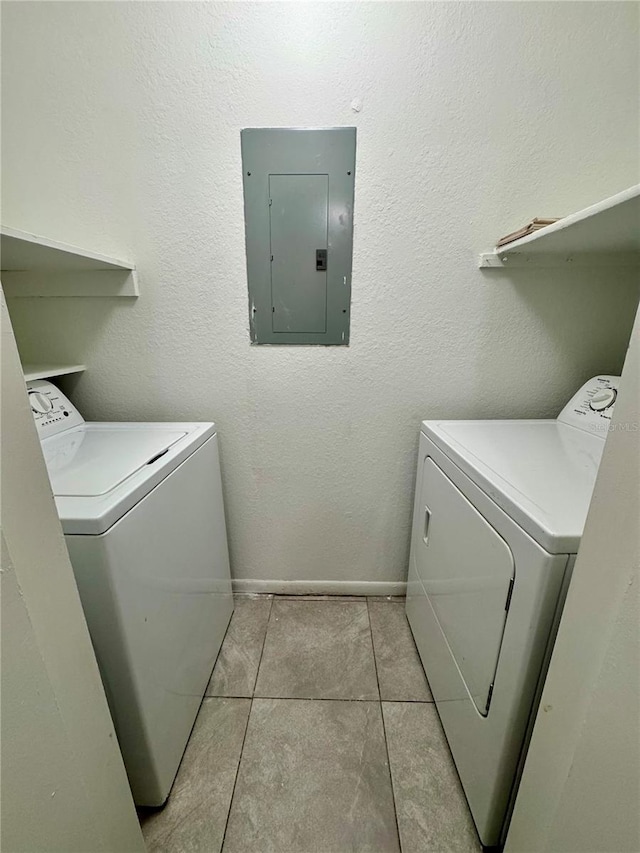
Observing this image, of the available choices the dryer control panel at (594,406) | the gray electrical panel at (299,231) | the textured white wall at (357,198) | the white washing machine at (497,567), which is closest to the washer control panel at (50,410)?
the textured white wall at (357,198)

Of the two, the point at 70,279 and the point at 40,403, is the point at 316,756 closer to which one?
the point at 40,403

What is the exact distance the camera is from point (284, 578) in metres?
1.67

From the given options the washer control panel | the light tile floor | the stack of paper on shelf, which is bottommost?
the light tile floor

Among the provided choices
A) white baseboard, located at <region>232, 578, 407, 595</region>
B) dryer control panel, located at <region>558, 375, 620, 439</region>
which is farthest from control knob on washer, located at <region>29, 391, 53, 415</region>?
dryer control panel, located at <region>558, 375, 620, 439</region>

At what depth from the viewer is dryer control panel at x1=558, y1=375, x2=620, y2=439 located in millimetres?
1177

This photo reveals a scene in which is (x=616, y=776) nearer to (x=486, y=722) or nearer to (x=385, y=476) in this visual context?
(x=486, y=722)

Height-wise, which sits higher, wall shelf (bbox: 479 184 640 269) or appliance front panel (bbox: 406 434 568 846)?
A: wall shelf (bbox: 479 184 640 269)

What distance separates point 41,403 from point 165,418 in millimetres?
421

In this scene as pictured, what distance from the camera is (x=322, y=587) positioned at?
166 centimetres

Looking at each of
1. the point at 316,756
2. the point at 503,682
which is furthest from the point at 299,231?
Result: the point at 316,756

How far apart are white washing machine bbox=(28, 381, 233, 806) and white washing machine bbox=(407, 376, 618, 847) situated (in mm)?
817

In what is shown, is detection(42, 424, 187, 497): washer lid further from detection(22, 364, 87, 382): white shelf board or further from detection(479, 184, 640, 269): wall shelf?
detection(479, 184, 640, 269): wall shelf

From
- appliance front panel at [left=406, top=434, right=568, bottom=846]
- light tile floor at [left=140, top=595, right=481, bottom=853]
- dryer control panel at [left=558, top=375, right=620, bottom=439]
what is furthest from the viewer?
dryer control panel at [left=558, top=375, right=620, bottom=439]

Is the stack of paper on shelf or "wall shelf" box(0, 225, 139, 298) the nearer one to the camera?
the stack of paper on shelf
